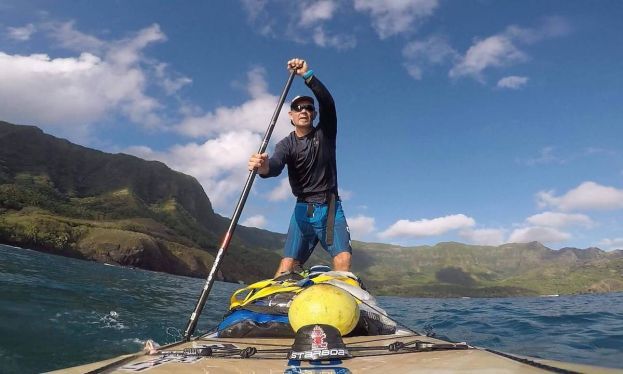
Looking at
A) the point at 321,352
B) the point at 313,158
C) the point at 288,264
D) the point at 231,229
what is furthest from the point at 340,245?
the point at 321,352

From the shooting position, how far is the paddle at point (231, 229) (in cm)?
586

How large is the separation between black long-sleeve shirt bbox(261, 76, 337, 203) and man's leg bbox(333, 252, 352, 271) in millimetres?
1144

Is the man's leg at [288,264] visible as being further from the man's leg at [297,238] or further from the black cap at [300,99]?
the black cap at [300,99]

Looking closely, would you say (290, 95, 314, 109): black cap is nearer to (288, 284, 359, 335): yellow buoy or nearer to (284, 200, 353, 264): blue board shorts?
(284, 200, 353, 264): blue board shorts

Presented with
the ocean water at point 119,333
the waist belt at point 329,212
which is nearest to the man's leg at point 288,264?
the waist belt at point 329,212

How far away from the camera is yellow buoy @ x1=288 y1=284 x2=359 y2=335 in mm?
4434

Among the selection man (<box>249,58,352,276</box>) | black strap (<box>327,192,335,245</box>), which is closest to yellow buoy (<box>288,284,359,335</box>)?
man (<box>249,58,352,276</box>)

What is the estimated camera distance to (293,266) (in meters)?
7.96

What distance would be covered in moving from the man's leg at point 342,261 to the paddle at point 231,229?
2036 millimetres

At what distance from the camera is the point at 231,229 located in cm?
713

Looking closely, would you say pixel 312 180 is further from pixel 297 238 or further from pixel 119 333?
pixel 119 333

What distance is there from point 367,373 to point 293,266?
196 inches

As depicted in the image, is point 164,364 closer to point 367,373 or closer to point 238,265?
point 367,373

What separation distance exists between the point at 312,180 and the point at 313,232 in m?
1.06
